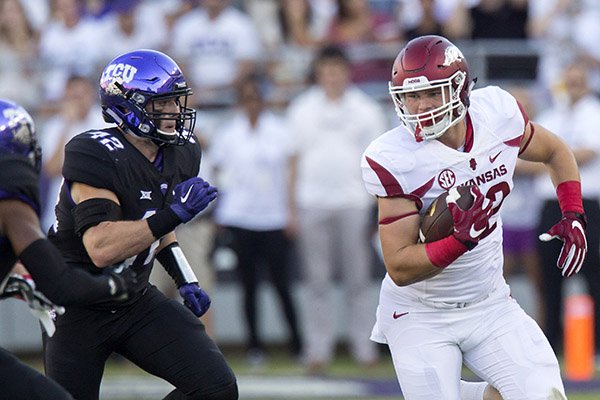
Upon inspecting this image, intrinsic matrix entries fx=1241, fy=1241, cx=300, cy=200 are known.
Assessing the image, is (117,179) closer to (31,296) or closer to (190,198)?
(190,198)

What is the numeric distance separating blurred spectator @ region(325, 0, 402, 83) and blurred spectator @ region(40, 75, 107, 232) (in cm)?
193

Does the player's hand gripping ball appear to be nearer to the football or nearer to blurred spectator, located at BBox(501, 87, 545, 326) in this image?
the football

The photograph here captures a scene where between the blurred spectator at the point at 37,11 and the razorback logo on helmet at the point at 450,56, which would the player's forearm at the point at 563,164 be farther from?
the blurred spectator at the point at 37,11

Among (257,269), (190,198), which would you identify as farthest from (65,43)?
(190,198)


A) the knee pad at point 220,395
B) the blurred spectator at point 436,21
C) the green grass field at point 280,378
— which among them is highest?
the knee pad at point 220,395

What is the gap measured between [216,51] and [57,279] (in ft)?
17.6

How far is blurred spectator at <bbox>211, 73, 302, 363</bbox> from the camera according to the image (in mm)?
8688

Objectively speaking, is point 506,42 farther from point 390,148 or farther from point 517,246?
point 390,148

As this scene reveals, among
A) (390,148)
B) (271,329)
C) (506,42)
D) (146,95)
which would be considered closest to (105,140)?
(146,95)

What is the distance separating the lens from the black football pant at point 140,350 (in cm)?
490

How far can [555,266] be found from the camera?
8.46m

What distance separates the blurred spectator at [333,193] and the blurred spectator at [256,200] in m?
0.19

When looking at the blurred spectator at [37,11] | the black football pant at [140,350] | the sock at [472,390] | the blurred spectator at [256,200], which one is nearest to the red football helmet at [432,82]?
the sock at [472,390]

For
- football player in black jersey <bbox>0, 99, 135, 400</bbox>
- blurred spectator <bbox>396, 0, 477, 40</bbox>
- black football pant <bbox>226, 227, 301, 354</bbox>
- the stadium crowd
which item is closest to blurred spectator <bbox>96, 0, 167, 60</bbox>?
the stadium crowd
